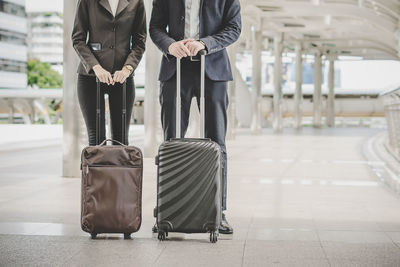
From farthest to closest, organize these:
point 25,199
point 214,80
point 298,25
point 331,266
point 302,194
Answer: point 298,25
point 302,194
point 25,199
point 214,80
point 331,266

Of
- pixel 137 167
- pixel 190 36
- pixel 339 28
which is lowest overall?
pixel 137 167

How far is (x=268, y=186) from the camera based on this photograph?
7.74m

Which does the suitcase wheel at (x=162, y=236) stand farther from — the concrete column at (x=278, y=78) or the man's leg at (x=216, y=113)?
the concrete column at (x=278, y=78)

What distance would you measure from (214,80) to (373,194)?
3462mm

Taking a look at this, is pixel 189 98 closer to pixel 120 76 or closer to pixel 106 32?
pixel 120 76

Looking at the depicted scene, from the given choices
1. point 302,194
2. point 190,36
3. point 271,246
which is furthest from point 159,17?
point 302,194

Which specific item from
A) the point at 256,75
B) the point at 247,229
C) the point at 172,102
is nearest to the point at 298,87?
the point at 256,75

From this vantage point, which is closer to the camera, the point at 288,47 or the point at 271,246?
the point at 271,246

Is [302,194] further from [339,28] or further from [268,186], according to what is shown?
[339,28]

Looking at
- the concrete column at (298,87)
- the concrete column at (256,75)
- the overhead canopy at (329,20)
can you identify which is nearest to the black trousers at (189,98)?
the overhead canopy at (329,20)

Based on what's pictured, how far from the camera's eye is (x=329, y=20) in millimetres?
30016

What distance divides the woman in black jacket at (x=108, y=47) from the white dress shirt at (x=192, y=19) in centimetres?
35

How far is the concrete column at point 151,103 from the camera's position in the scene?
12266mm

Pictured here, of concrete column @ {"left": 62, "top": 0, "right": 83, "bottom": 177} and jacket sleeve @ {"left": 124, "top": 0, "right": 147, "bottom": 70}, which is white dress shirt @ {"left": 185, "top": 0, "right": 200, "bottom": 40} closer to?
jacket sleeve @ {"left": 124, "top": 0, "right": 147, "bottom": 70}
